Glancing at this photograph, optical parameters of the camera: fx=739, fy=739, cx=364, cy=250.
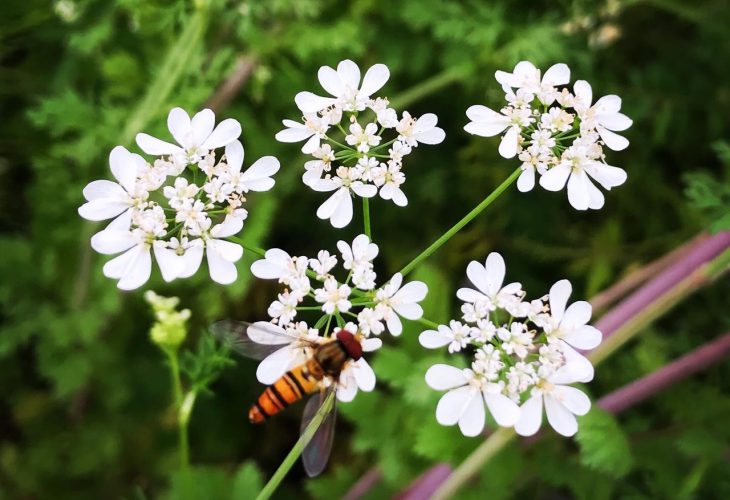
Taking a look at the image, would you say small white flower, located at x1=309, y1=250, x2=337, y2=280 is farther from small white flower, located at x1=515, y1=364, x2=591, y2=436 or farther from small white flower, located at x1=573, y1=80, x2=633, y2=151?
small white flower, located at x1=573, y1=80, x2=633, y2=151

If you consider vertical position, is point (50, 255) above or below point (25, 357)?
above

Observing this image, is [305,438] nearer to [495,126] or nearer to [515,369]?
[515,369]

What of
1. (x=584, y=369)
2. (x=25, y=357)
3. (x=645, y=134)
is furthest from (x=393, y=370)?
(x=25, y=357)

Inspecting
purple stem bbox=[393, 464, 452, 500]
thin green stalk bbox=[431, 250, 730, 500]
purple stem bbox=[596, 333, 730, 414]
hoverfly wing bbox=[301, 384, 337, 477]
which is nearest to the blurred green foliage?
purple stem bbox=[393, 464, 452, 500]

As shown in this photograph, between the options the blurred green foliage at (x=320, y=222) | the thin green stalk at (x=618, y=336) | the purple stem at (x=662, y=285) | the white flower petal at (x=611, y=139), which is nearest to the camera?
the white flower petal at (x=611, y=139)

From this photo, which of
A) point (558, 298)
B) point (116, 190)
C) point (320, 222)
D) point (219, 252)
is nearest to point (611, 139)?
point (558, 298)

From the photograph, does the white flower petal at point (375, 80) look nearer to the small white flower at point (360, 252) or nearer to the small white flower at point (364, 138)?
the small white flower at point (364, 138)

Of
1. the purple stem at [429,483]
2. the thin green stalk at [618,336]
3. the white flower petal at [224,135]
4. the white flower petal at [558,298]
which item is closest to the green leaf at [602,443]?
the thin green stalk at [618,336]

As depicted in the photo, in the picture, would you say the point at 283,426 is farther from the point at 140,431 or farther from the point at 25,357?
the point at 25,357
